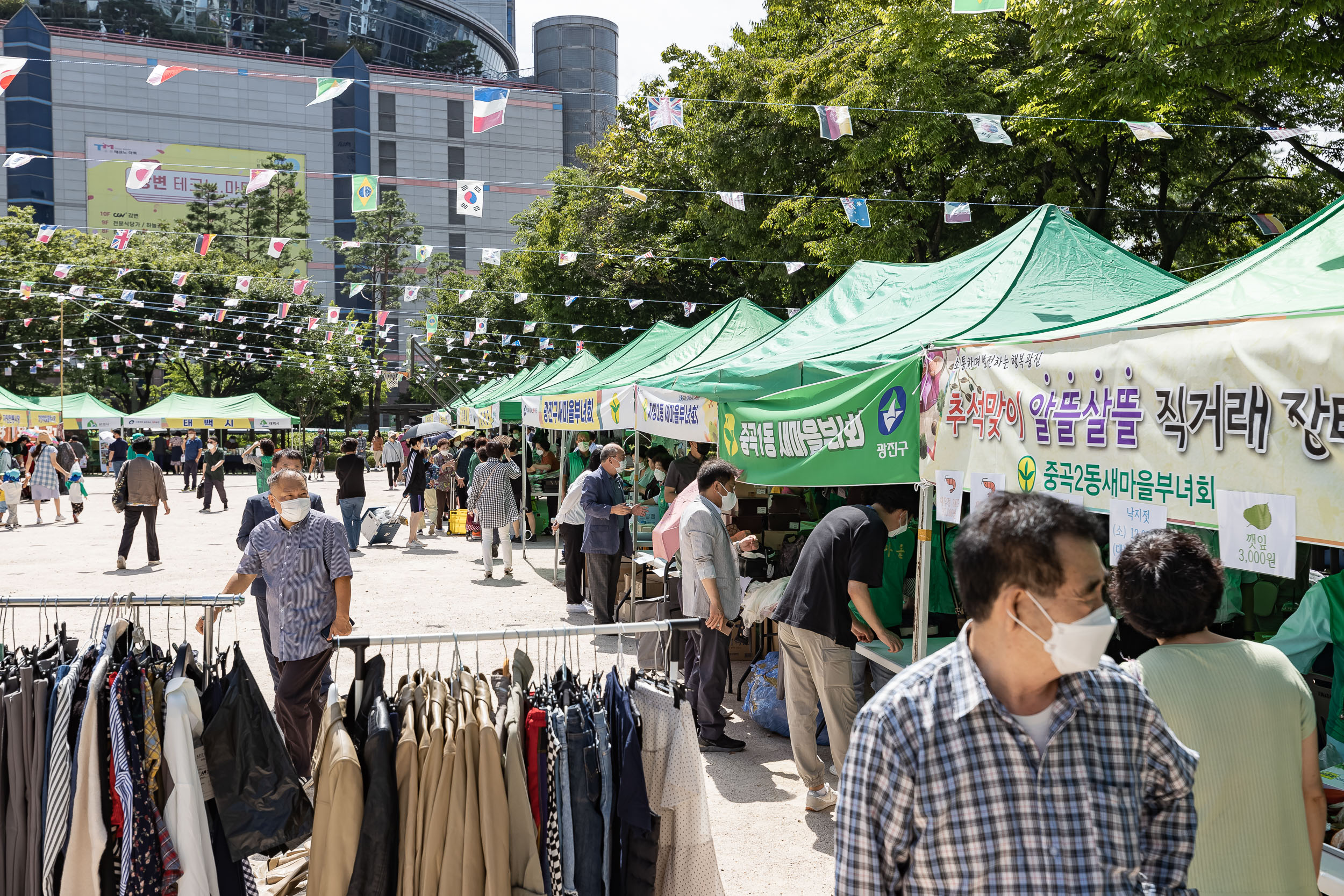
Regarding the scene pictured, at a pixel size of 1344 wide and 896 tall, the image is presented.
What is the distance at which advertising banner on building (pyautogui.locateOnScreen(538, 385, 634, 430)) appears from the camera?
928 cm

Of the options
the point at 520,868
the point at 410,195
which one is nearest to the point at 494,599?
the point at 520,868

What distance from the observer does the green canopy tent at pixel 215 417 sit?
35.0m

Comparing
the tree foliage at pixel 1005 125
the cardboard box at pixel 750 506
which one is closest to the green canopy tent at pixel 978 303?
the cardboard box at pixel 750 506

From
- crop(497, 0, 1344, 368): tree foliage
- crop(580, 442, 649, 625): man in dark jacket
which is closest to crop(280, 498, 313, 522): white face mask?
crop(580, 442, 649, 625): man in dark jacket

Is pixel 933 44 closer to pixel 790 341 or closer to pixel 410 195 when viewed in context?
pixel 790 341

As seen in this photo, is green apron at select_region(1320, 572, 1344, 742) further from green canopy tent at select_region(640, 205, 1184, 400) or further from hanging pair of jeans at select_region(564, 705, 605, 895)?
hanging pair of jeans at select_region(564, 705, 605, 895)

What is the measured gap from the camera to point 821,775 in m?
5.03

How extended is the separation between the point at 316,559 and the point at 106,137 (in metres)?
68.9

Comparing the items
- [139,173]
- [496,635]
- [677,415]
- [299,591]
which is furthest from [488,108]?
[496,635]

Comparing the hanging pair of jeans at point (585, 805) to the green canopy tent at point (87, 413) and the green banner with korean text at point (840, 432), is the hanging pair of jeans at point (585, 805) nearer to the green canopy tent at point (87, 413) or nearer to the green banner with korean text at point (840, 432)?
the green banner with korean text at point (840, 432)

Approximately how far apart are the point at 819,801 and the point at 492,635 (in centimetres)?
245

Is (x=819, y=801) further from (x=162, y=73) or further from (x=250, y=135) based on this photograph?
(x=250, y=135)

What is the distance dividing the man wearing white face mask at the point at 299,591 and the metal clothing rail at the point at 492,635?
4.97ft

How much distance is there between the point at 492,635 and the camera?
3385 mm
